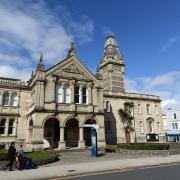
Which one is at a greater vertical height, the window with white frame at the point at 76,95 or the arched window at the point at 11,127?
the window with white frame at the point at 76,95

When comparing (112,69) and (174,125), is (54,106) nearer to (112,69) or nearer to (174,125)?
(112,69)

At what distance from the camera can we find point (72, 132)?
125ft

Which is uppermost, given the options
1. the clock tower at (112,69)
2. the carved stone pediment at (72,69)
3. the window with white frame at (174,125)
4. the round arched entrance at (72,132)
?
the clock tower at (112,69)

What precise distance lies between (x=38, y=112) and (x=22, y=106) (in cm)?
639

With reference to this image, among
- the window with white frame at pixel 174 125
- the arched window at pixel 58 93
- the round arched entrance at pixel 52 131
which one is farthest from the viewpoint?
the window with white frame at pixel 174 125

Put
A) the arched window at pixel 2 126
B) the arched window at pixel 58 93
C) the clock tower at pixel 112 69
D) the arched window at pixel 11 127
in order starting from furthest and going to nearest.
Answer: the clock tower at pixel 112 69 < the arched window at pixel 11 127 < the arched window at pixel 2 126 < the arched window at pixel 58 93

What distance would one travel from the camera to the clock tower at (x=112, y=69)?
2571 inches

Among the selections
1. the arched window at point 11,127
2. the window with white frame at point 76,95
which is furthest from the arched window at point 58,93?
the arched window at point 11,127

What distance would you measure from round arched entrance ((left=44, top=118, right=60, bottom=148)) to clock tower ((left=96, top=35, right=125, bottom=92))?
97.9ft

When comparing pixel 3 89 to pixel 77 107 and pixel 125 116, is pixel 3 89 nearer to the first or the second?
pixel 77 107

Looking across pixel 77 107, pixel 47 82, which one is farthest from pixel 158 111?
pixel 47 82

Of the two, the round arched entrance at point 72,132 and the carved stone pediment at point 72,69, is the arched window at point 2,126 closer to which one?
the round arched entrance at point 72,132

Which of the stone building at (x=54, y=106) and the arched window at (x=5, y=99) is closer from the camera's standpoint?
the stone building at (x=54, y=106)

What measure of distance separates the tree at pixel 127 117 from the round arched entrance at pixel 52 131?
13085mm
